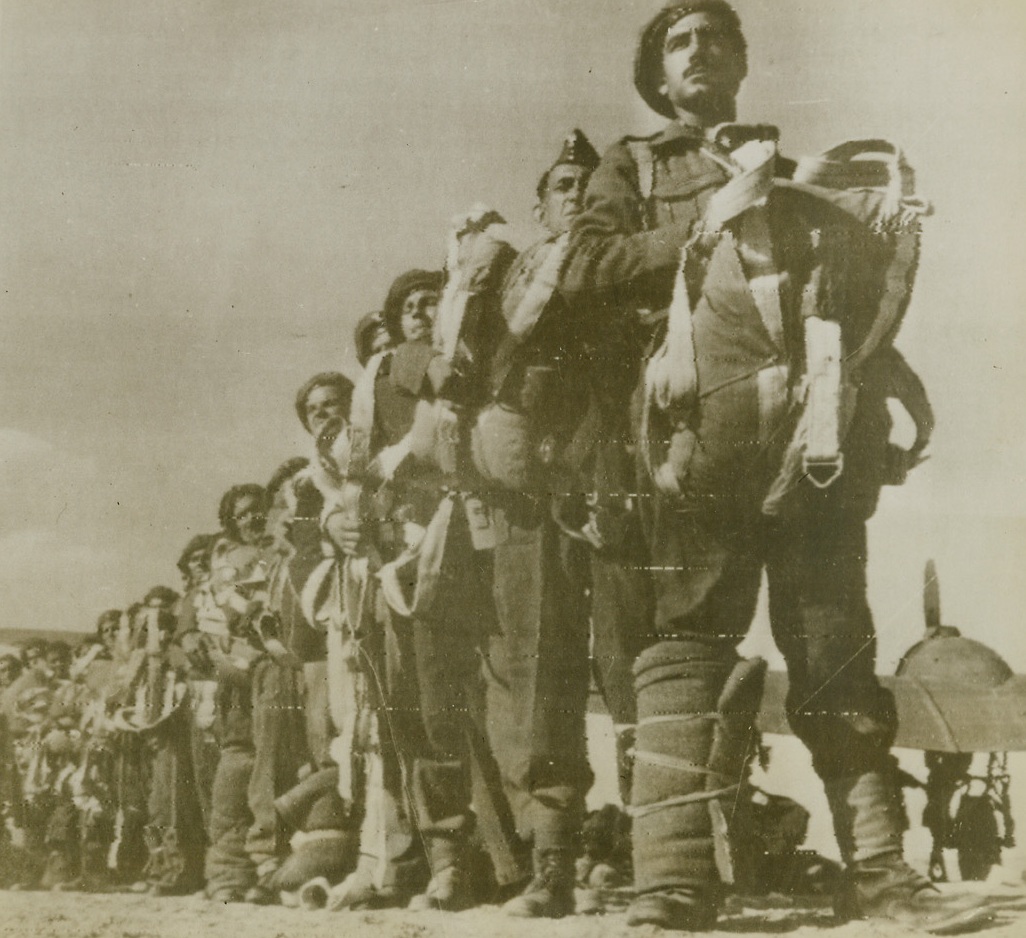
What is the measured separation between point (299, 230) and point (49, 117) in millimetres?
1339

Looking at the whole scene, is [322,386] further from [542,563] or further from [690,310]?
[690,310]

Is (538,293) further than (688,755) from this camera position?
Yes

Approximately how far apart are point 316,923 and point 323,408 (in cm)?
214

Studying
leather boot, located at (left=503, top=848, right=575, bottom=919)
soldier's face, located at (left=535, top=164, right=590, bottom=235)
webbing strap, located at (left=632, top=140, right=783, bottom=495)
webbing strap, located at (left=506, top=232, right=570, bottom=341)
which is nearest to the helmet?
webbing strap, located at (left=632, top=140, right=783, bottom=495)

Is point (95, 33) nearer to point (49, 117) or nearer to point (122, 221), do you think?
point (49, 117)

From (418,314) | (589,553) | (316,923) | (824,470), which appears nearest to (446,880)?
(316,923)

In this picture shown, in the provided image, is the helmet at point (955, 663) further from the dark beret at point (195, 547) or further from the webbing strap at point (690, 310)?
the dark beret at point (195, 547)

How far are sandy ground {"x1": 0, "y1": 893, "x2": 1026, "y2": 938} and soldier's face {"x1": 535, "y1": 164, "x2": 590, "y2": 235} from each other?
2814 millimetres

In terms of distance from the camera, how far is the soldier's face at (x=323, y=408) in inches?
255

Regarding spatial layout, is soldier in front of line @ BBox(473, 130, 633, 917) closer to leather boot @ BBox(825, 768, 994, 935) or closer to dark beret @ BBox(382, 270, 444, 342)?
dark beret @ BBox(382, 270, 444, 342)

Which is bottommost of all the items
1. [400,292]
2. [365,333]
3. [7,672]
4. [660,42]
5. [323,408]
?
[7,672]

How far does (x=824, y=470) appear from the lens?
6039 mm

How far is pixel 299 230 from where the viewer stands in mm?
6621

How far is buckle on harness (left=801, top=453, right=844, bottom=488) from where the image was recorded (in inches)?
237
